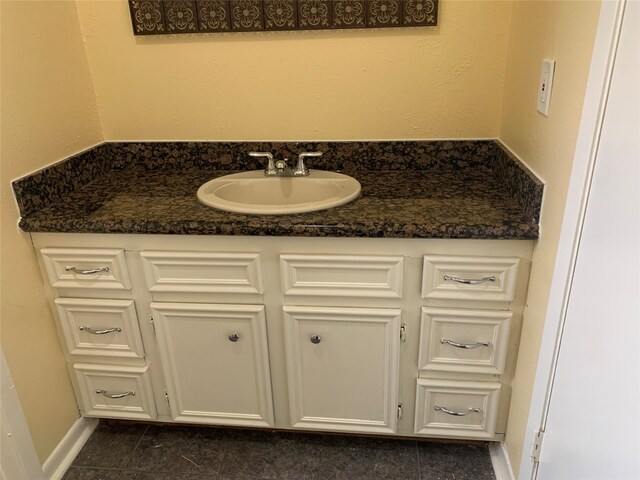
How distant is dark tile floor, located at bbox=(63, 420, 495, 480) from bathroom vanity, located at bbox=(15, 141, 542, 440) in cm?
12

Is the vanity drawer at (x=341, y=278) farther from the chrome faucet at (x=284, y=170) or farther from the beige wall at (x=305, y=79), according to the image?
the beige wall at (x=305, y=79)

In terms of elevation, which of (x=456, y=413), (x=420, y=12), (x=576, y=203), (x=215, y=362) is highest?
(x=420, y=12)

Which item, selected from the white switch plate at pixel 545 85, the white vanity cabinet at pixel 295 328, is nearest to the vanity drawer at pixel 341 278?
the white vanity cabinet at pixel 295 328

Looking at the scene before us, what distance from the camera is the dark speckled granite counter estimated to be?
50.1 inches

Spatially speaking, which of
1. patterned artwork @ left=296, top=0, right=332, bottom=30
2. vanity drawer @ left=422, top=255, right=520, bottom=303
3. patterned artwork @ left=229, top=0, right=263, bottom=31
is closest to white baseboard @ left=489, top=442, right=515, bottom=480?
vanity drawer @ left=422, top=255, right=520, bottom=303

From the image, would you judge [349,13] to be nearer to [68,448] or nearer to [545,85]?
[545,85]

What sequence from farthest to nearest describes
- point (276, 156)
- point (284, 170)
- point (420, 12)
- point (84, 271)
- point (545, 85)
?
point (276, 156), point (284, 170), point (420, 12), point (84, 271), point (545, 85)

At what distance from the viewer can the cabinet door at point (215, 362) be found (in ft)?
4.70

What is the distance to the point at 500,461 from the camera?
4.97 feet

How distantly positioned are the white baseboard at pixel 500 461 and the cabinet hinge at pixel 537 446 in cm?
18

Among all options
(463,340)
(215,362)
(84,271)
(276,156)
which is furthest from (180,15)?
(463,340)

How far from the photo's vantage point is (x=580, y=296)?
1.01 m

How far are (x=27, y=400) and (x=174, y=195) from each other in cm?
72

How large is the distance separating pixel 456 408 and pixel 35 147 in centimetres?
147
